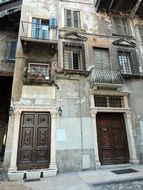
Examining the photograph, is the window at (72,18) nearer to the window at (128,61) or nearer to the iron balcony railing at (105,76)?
the window at (128,61)

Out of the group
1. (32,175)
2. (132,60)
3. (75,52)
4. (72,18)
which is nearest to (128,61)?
(132,60)

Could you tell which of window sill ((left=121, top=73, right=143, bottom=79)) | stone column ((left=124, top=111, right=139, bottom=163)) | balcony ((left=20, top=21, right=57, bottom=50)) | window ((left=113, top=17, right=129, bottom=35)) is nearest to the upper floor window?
window sill ((left=121, top=73, right=143, bottom=79))

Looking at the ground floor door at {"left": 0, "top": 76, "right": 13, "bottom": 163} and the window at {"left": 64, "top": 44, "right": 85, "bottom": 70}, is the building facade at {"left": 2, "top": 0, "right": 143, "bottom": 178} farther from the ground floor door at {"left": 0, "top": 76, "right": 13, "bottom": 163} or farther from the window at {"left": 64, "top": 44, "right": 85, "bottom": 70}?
the ground floor door at {"left": 0, "top": 76, "right": 13, "bottom": 163}

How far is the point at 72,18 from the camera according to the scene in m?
10.2

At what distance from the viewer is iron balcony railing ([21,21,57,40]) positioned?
8930 millimetres

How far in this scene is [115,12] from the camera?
11094 millimetres

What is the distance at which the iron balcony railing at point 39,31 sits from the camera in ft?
29.3

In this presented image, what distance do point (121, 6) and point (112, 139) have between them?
897 cm

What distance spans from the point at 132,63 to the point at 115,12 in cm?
421

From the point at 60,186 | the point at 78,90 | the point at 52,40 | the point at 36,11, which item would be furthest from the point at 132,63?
the point at 60,186

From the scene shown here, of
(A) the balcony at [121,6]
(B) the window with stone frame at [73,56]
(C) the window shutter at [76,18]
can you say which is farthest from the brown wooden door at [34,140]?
(A) the balcony at [121,6]

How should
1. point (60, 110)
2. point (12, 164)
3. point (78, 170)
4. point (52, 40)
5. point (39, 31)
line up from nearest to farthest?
point (12, 164) < point (78, 170) < point (60, 110) < point (52, 40) < point (39, 31)

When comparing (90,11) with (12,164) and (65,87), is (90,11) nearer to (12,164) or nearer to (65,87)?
(65,87)

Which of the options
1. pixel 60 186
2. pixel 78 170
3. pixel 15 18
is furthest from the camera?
pixel 15 18
